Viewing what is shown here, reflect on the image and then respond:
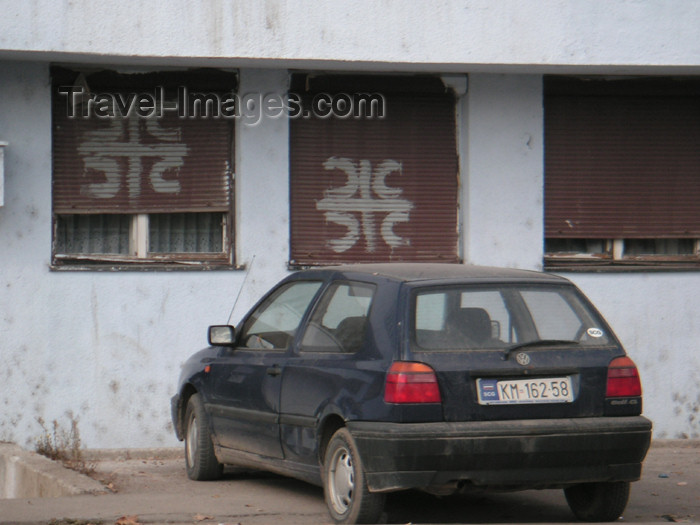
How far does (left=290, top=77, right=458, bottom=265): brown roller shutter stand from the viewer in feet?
37.8

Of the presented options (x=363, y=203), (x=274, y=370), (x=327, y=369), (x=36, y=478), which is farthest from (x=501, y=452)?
(x=363, y=203)

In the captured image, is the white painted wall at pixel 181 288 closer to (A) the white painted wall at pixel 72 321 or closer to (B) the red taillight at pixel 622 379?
(A) the white painted wall at pixel 72 321

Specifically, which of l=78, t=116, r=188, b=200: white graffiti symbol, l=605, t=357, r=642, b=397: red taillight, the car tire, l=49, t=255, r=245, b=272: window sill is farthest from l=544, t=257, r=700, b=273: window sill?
the car tire

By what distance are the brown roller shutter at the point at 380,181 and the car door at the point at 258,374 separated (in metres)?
3.17

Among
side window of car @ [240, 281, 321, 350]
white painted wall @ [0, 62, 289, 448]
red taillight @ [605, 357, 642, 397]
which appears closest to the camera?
red taillight @ [605, 357, 642, 397]

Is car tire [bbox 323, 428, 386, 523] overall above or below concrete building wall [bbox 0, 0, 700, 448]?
below

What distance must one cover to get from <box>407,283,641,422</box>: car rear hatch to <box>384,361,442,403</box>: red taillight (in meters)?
0.04

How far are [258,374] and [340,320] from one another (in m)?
0.90

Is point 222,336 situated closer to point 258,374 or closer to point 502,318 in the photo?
point 258,374

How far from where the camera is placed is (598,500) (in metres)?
7.12

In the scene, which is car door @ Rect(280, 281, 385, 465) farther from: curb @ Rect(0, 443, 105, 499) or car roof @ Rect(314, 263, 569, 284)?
curb @ Rect(0, 443, 105, 499)

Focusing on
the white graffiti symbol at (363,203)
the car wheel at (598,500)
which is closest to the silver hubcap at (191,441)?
the car wheel at (598,500)

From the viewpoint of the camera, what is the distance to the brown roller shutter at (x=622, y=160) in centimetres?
1191

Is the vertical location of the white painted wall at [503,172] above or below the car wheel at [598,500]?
above
